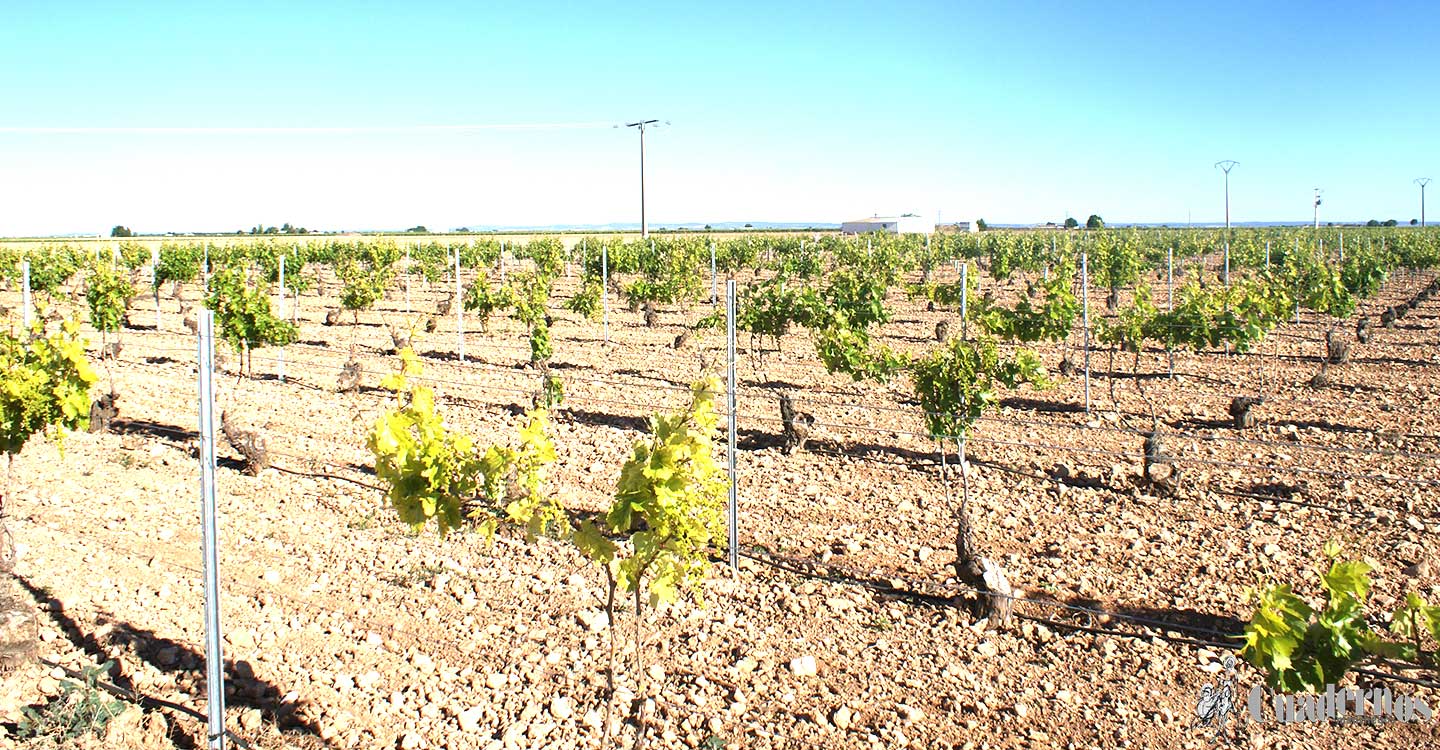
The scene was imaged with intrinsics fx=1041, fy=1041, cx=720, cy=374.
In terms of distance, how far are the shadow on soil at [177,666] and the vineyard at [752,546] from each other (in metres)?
0.02

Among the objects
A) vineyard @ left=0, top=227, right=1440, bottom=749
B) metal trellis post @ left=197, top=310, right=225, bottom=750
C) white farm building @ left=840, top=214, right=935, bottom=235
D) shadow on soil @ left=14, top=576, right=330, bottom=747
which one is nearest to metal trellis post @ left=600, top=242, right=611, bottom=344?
vineyard @ left=0, top=227, right=1440, bottom=749

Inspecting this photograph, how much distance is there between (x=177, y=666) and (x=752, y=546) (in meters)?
3.66

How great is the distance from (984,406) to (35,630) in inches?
250

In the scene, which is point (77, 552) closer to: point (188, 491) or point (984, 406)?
point (188, 491)

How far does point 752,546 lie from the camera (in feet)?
24.3

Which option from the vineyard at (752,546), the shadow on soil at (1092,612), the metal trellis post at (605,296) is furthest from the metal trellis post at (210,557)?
the metal trellis post at (605,296)

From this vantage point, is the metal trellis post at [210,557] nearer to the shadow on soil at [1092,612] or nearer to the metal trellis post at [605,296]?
the shadow on soil at [1092,612]

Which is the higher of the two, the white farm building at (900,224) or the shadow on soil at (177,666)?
the white farm building at (900,224)

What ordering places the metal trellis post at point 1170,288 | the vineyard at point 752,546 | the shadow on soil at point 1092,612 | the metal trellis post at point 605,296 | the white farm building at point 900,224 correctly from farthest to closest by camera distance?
the white farm building at point 900,224, the metal trellis post at point 1170,288, the metal trellis post at point 605,296, the shadow on soil at point 1092,612, the vineyard at point 752,546

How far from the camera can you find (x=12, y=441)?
7.05 metres

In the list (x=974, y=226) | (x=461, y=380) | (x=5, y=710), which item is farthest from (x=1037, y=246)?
(x=974, y=226)

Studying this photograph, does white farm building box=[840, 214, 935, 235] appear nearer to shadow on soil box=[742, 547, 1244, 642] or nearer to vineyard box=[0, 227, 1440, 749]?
vineyard box=[0, 227, 1440, 749]

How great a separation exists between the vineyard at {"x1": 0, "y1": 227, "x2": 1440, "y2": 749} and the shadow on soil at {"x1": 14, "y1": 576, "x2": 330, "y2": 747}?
0.07 feet

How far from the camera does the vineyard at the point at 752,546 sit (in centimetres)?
469
